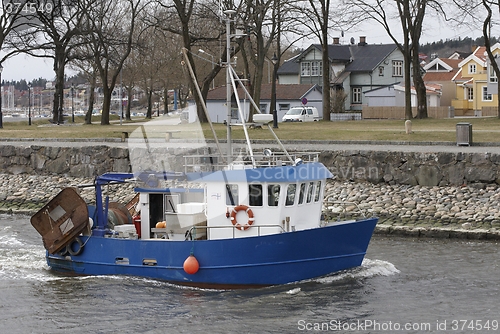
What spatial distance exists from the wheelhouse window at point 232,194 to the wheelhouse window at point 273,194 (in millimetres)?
756

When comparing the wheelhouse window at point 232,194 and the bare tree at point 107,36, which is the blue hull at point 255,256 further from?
the bare tree at point 107,36

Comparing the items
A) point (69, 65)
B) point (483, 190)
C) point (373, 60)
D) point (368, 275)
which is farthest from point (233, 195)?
point (373, 60)

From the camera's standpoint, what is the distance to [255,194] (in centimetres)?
1845

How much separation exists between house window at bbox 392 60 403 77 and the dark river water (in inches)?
2457

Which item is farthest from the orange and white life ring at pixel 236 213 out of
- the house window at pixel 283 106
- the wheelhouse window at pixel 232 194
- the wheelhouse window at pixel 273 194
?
the house window at pixel 283 106

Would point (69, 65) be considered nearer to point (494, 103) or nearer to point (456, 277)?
point (494, 103)

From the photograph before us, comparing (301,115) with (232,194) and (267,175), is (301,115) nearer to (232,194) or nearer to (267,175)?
(232,194)

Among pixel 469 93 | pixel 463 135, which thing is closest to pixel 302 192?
pixel 463 135

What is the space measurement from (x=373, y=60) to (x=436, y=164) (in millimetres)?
54478

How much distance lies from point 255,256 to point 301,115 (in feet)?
155

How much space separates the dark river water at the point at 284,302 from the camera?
1583 cm

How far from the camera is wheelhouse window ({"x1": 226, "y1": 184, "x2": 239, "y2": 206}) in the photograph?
731 inches

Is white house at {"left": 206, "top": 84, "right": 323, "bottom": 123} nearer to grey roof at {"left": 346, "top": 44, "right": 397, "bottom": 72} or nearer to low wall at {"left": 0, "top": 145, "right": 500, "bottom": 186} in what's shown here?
grey roof at {"left": 346, "top": 44, "right": 397, "bottom": 72}

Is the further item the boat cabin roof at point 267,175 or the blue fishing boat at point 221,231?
the boat cabin roof at point 267,175
